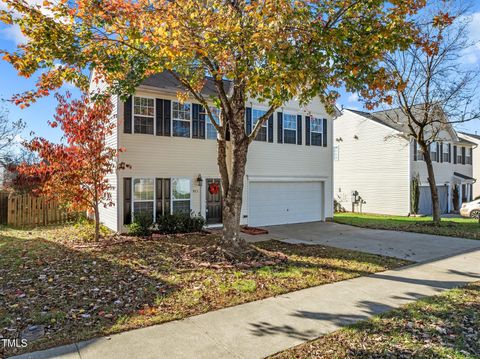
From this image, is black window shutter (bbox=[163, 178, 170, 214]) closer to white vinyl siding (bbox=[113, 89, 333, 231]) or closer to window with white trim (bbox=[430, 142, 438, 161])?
white vinyl siding (bbox=[113, 89, 333, 231])

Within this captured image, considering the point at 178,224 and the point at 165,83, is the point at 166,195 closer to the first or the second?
the point at 178,224

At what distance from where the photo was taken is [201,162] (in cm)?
1362

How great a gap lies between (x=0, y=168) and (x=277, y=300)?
26175 mm

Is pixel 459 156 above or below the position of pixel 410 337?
above

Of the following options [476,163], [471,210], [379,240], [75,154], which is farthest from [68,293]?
[476,163]

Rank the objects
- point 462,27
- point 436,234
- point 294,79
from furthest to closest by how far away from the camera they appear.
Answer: point 462,27 < point 436,234 < point 294,79

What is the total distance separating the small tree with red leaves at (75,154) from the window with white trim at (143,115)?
1.57 meters

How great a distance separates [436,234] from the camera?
523 inches

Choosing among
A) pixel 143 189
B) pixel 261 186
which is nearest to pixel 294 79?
pixel 143 189

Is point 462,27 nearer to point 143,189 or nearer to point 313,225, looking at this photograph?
point 313,225

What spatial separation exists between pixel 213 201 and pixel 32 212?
8.13 metres

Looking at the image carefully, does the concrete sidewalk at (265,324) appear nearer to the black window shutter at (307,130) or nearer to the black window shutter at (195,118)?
the black window shutter at (195,118)

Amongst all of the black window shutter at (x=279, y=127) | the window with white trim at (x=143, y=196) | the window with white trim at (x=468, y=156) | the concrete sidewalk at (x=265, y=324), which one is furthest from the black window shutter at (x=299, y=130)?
the window with white trim at (x=468, y=156)

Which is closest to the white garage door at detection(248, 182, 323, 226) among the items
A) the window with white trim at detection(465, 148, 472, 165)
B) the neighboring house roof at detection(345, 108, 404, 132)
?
the neighboring house roof at detection(345, 108, 404, 132)
